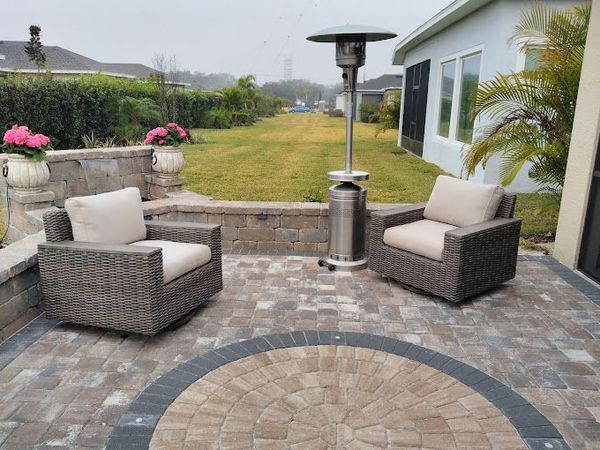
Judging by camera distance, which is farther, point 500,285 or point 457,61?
point 457,61

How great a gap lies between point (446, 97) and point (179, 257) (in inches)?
375

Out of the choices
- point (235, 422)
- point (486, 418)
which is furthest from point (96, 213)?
point (486, 418)

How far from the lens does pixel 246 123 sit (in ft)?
100

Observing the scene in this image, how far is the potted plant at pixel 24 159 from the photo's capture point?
491cm

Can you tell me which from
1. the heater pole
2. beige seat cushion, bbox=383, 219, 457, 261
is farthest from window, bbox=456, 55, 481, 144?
beige seat cushion, bbox=383, 219, 457, 261

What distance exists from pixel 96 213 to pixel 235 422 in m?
1.84

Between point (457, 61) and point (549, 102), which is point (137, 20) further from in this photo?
point (549, 102)

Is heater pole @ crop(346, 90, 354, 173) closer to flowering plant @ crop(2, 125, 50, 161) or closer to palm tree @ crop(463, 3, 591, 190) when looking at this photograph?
palm tree @ crop(463, 3, 591, 190)

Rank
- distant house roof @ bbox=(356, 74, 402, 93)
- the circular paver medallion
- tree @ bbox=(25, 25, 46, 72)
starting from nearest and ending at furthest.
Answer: the circular paver medallion
tree @ bbox=(25, 25, 46, 72)
distant house roof @ bbox=(356, 74, 402, 93)

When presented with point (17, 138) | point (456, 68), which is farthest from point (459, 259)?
point (456, 68)

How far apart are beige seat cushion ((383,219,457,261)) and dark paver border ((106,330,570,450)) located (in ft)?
3.12

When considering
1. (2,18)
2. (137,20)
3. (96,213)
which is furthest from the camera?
(137,20)

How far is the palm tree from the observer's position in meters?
5.30

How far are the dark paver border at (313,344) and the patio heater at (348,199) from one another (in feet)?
4.66
